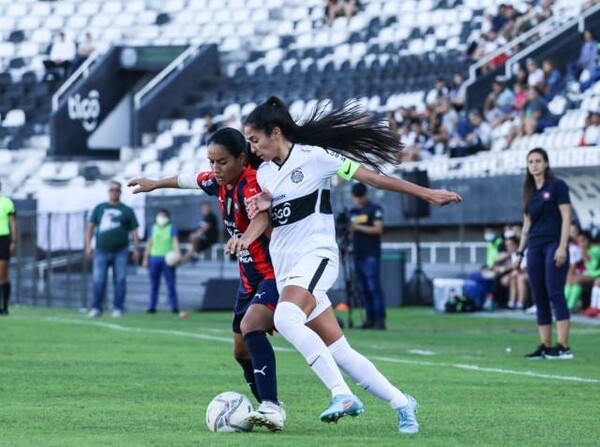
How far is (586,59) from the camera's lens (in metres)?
28.1

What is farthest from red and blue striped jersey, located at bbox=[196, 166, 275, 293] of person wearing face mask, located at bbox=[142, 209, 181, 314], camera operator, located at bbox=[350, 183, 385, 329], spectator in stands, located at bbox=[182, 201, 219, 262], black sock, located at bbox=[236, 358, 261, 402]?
spectator in stands, located at bbox=[182, 201, 219, 262]

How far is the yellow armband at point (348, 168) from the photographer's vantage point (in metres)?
8.70

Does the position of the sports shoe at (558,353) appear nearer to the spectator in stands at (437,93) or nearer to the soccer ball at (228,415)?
the soccer ball at (228,415)

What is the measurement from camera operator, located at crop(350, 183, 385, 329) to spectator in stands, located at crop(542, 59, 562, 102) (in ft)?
27.7

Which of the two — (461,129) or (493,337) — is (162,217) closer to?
(461,129)

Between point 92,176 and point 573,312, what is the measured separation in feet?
54.8

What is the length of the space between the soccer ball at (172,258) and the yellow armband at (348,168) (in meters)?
16.8

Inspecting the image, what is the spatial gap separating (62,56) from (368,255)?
22579 mm

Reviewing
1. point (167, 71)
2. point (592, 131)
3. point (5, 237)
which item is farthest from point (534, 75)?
point (167, 71)

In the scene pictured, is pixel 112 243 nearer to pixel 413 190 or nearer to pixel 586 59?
pixel 586 59

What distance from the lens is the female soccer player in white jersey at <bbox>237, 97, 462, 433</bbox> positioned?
27.9 feet

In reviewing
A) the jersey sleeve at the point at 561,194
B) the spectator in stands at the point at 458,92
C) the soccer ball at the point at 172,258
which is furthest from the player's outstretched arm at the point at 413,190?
the spectator in stands at the point at 458,92

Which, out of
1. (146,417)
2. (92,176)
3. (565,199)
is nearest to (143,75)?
(92,176)

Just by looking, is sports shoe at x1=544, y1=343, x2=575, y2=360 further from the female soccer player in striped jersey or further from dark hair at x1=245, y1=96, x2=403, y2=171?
the female soccer player in striped jersey
